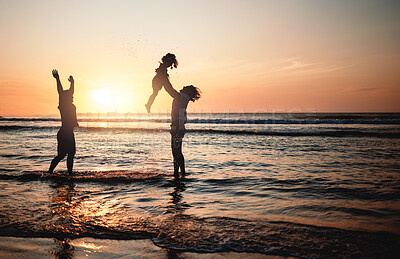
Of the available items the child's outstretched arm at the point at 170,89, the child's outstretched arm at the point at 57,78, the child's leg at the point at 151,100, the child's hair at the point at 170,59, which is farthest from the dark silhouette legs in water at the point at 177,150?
the child's outstretched arm at the point at 57,78

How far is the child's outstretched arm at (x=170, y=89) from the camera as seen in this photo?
6.23m

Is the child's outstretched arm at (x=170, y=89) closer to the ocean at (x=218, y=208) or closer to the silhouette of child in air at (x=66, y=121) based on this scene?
the ocean at (x=218, y=208)

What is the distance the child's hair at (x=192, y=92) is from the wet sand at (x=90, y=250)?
4218 mm

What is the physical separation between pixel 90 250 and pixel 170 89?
410cm

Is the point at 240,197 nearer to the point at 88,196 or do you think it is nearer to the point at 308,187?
the point at 308,187

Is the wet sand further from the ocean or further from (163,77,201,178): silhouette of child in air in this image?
(163,77,201,178): silhouette of child in air

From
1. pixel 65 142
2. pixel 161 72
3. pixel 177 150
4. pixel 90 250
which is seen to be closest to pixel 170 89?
pixel 161 72

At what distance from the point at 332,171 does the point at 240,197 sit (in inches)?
153

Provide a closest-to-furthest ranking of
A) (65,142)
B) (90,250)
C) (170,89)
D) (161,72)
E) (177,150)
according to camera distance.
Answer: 1. (90,250)
2. (161,72)
3. (170,89)
4. (177,150)
5. (65,142)

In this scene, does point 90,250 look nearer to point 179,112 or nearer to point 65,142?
point 179,112

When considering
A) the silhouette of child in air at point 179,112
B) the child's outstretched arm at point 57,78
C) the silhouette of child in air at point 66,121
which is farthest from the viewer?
the silhouette of child in air at point 66,121

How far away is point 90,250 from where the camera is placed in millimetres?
3016

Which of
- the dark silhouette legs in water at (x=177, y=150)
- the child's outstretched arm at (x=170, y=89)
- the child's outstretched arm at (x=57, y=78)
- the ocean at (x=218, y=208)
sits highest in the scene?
the child's outstretched arm at (x=57, y=78)

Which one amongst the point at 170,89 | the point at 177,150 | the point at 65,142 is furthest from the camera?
the point at 65,142
